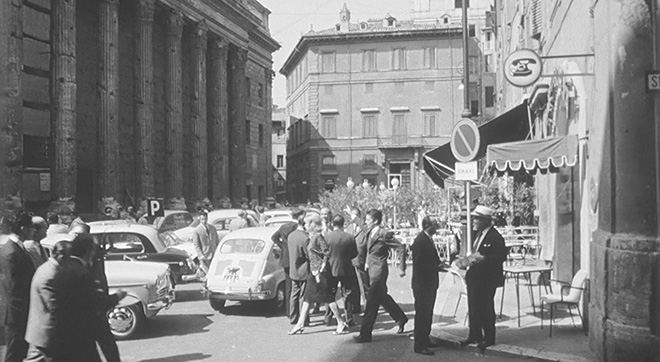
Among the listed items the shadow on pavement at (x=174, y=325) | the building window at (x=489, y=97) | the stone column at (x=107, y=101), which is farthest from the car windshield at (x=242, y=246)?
the building window at (x=489, y=97)

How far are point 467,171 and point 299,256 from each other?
10.4ft

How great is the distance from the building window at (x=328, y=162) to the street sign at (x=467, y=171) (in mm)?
47729

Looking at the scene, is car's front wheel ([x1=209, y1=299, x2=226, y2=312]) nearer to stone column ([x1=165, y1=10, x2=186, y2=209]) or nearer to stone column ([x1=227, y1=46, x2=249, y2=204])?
stone column ([x1=165, y1=10, x2=186, y2=209])

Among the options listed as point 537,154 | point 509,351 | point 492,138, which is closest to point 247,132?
point 492,138

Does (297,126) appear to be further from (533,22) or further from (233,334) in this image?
(233,334)

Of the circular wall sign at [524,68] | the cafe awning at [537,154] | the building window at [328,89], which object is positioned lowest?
the cafe awning at [537,154]

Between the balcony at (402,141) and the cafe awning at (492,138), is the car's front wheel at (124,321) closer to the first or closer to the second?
the cafe awning at (492,138)

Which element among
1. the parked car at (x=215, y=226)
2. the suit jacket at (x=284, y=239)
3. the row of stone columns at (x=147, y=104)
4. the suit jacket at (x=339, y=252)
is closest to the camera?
the suit jacket at (x=339, y=252)

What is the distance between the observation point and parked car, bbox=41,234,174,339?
388 inches

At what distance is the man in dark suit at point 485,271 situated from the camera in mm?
8359

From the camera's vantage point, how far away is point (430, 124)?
2244 inches

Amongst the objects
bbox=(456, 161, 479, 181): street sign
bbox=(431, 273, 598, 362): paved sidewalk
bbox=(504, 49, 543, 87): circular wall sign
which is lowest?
bbox=(431, 273, 598, 362): paved sidewalk

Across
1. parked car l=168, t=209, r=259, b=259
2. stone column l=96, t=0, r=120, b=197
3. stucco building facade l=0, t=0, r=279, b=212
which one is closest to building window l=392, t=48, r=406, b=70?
stucco building facade l=0, t=0, r=279, b=212

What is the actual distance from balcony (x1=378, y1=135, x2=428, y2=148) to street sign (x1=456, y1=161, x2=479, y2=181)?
45.9 metres
